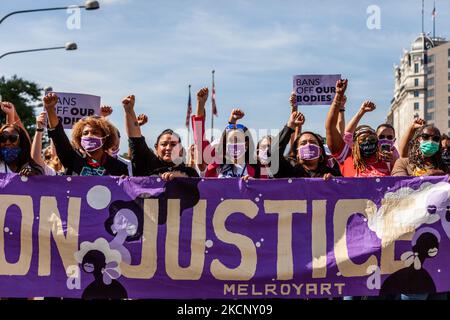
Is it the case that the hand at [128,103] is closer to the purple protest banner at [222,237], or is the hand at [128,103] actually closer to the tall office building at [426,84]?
the purple protest banner at [222,237]

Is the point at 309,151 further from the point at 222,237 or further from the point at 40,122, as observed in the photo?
the point at 40,122

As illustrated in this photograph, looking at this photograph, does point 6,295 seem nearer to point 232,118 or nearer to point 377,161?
point 232,118

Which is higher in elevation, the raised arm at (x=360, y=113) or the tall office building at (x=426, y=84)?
the tall office building at (x=426, y=84)

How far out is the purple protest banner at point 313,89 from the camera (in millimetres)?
9617

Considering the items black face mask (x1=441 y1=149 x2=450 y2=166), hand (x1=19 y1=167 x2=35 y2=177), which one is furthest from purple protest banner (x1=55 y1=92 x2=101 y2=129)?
black face mask (x1=441 y1=149 x2=450 y2=166)

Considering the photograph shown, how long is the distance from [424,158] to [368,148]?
50 cm

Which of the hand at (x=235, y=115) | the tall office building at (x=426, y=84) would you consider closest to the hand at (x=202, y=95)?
the hand at (x=235, y=115)

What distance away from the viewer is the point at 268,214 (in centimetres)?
546

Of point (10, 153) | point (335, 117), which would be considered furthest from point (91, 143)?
point (335, 117)

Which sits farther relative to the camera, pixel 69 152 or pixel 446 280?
pixel 69 152

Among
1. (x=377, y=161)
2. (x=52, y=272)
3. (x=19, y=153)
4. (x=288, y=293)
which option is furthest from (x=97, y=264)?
(x=377, y=161)

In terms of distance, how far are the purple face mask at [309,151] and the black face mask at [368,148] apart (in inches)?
16.8
